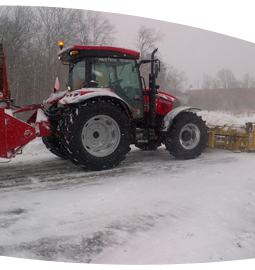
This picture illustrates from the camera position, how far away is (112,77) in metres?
5.26

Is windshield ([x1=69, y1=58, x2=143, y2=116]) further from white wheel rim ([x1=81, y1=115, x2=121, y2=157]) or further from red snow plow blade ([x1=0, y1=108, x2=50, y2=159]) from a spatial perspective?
red snow plow blade ([x1=0, y1=108, x2=50, y2=159])

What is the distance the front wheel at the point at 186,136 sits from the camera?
5.70 m

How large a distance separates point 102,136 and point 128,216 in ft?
7.49

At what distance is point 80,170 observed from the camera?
16.0ft

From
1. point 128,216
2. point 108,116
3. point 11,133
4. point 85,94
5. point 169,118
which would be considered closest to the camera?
point 128,216

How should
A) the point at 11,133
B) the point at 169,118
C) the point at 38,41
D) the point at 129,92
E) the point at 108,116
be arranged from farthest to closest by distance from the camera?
the point at 38,41
the point at 169,118
the point at 129,92
the point at 108,116
the point at 11,133

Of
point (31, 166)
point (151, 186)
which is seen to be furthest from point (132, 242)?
point (31, 166)

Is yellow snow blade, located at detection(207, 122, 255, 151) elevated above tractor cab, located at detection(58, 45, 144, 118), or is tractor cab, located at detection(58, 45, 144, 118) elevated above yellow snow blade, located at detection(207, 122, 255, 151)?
tractor cab, located at detection(58, 45, 144, 118)

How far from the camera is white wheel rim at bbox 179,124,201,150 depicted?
5906 mm

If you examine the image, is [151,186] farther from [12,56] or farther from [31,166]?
[12,56]

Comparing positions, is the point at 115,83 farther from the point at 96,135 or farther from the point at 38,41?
the point at 38,41

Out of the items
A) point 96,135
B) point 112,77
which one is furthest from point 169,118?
point 96,135

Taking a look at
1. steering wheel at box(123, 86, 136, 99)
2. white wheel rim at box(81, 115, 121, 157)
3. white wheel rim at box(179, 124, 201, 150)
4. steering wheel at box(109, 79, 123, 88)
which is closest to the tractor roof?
steering wheel at box(109, 79, 123, 88)

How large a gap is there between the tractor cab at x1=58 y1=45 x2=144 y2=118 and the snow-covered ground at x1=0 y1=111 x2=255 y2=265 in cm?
158
